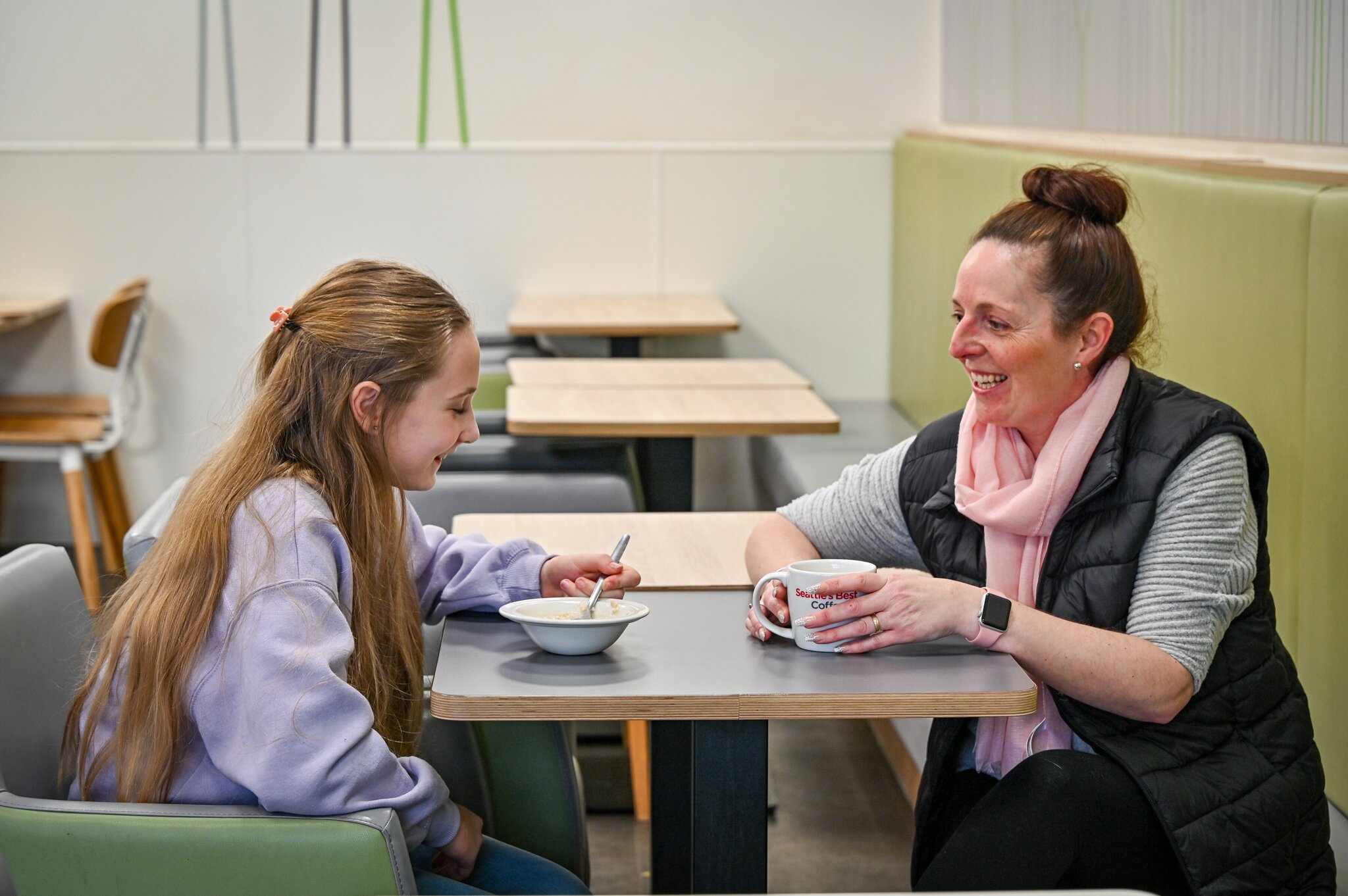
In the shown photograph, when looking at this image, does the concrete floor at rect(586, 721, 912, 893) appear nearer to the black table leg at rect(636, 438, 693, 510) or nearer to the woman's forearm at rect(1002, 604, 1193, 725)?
the black table leg at rect(636, 438, 693, 510)

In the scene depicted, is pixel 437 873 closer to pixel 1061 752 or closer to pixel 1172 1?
pixel 1061 752

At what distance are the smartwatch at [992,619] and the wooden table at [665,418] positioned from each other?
1457 millimetres

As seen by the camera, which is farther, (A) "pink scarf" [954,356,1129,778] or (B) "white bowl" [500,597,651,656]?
(A) "pink scarf" [954,356,1129,778]

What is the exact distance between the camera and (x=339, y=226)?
Result: 4.77 metres

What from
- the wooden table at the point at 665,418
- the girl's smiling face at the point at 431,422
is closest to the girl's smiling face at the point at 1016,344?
the girl's smiling face at the point at 431,422

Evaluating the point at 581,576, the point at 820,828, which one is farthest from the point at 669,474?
the point at 581,576

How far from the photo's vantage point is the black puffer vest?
139 centimetres

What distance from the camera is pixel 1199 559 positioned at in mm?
1406

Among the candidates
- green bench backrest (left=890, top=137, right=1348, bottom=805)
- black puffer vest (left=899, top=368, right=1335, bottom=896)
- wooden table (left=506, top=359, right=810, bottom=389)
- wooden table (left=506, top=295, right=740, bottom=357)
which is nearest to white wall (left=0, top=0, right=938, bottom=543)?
wooden table (left=506, top=295, right=740, bottom=357)

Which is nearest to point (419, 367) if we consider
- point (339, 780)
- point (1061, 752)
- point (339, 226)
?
point (339, 780)

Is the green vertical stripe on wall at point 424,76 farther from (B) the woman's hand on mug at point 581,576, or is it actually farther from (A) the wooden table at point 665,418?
(B) the woman's hand on mug at point 581,576

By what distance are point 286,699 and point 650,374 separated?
237cm

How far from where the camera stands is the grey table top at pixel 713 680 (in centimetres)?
125

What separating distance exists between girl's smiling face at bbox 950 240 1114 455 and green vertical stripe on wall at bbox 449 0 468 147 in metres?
3.52
